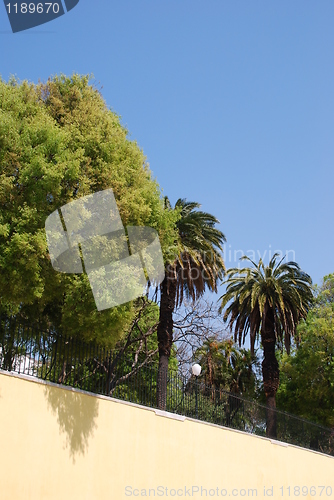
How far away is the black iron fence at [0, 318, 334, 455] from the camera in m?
11.6

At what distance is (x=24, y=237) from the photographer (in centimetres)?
1155

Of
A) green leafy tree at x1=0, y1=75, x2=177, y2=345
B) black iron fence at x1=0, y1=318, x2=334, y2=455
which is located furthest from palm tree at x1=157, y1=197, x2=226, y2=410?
green leafy tree at x1=0, y1=75, x2=177, y2=345

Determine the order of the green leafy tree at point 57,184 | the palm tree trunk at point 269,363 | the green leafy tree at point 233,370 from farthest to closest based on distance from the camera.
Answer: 1. the green leafy tree at point 233,370
2. the palm tree trunk at point 269,363
3. the green leafy tree at point 57,184

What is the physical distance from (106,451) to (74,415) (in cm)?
138

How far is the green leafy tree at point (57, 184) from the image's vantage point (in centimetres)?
1189

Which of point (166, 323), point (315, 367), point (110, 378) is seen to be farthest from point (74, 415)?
point (315, 367)

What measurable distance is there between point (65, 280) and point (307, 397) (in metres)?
24.9

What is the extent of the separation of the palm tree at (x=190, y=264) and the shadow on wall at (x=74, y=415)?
745 cm

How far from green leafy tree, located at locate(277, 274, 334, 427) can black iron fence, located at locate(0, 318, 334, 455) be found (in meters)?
10.1

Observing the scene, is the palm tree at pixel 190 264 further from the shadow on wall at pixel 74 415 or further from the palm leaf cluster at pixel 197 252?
the shadow on wall at pixel 74 415

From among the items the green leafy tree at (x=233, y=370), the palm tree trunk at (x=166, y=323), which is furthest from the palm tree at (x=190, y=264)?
the green leafy tree at (x=233, y=370)

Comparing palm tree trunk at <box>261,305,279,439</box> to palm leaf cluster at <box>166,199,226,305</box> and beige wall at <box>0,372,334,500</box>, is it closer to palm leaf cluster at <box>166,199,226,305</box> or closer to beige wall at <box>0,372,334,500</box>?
palm leaf cluster at <box>166,199,226,305</box>

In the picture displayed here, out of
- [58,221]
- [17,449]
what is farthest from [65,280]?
[17,449]

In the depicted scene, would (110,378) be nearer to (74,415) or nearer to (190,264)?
(74,415)
